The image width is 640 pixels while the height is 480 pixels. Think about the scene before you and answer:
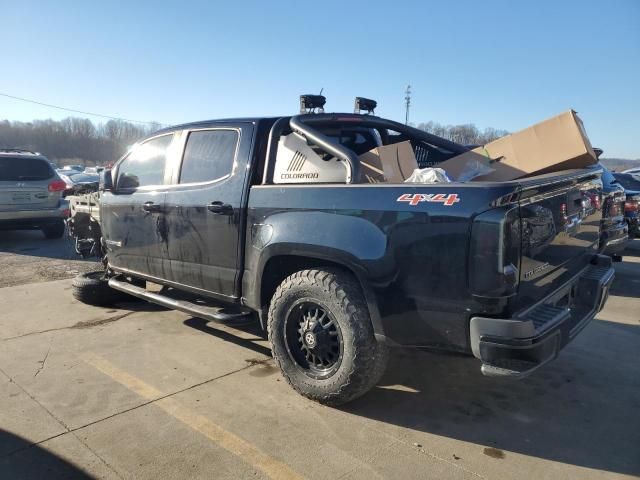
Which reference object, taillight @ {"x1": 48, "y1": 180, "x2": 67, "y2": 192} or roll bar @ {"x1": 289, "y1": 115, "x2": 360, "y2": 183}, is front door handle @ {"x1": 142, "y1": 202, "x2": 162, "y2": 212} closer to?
roll bar @ {"x1": 289, "y1": 115, "x2": 360, "y2": 183}

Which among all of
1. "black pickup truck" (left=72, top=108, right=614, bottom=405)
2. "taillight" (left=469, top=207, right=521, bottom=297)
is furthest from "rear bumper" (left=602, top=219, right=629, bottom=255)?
"taillight" (left=469, top=207, right=521, bottom=297)

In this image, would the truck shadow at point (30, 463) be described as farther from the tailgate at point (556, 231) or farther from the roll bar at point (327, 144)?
the tailgate at point (556, 231)

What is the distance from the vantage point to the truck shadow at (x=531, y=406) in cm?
291

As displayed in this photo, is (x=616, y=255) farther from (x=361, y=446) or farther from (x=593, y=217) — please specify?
(x=361, y=446)

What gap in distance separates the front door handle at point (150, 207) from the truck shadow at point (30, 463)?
2.18 m

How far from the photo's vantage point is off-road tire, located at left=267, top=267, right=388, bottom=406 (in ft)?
10.1

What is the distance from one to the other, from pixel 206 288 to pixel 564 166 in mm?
2925

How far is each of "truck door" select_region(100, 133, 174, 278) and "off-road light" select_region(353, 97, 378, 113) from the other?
182cm

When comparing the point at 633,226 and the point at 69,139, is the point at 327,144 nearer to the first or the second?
the point at 633,226

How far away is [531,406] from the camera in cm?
342

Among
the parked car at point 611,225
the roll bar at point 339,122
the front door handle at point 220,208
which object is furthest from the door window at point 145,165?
the parked car at point 611,225

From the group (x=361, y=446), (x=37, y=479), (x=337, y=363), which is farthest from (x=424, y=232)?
(x=37, y=479)

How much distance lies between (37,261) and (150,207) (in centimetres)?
529

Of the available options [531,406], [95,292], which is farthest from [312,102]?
[95,292]
